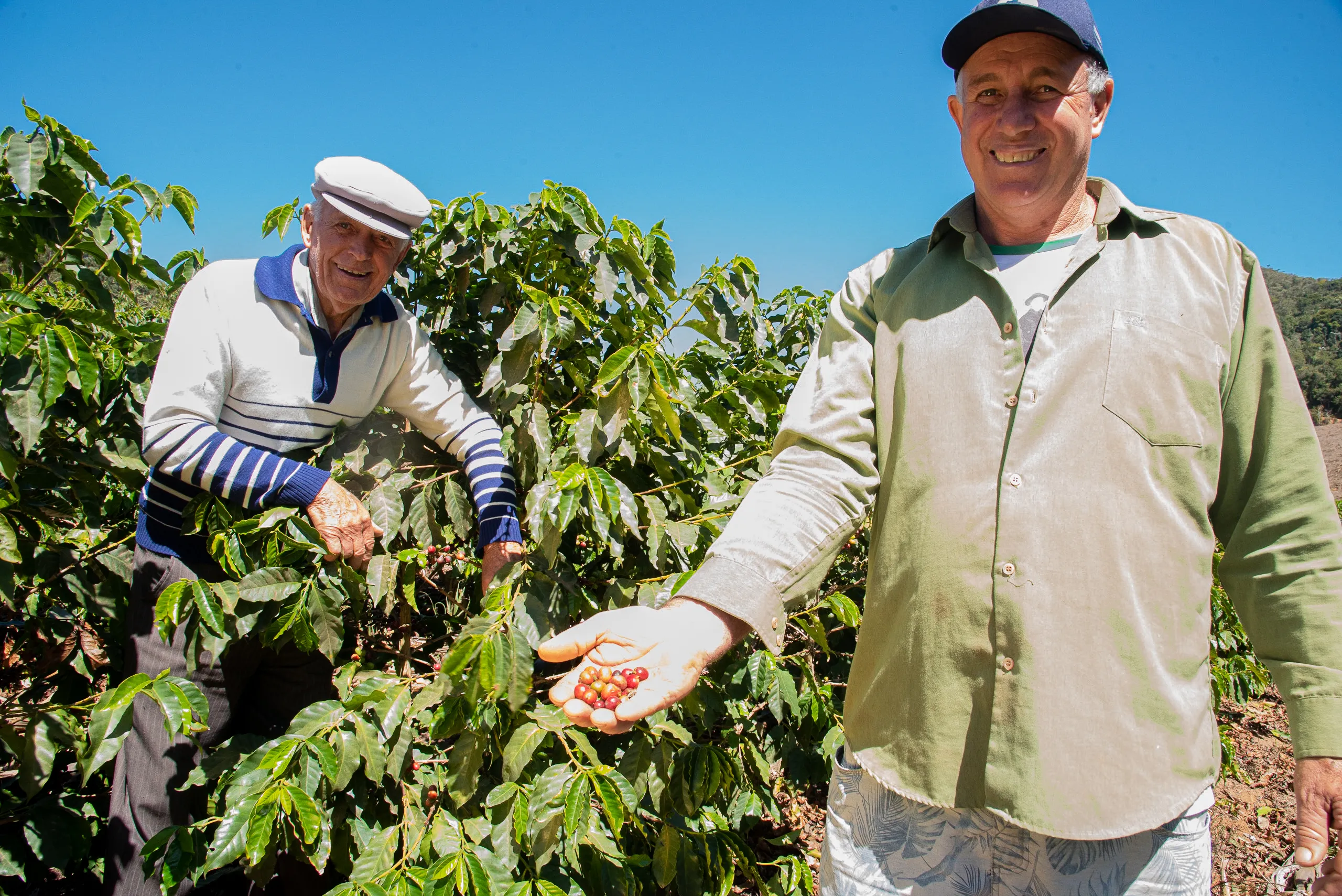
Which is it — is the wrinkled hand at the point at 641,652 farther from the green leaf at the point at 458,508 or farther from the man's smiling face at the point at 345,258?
the man's smiling face at the point at 345,258

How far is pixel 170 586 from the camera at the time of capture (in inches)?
66.1

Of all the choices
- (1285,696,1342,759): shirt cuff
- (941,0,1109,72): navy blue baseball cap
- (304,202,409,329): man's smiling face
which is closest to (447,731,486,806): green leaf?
(304,202,409,329): man's smiling face

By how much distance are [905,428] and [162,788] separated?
183cm

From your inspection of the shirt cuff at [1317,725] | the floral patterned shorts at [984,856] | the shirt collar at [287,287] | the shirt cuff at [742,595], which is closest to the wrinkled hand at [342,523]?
the shirt collar at [287,287]

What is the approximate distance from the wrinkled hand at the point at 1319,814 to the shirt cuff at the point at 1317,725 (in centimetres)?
1

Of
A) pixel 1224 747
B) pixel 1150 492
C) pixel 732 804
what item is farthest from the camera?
pixel 1224 747

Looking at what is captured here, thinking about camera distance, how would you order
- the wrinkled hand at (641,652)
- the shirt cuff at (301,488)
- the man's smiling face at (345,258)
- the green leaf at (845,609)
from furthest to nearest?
the green leaf at (845,609) → the man's smiling face at (345,258) → the shirt cuff at (301,488) → the wrinkled hand at (641,652)

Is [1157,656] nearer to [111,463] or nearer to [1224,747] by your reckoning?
[111,463]

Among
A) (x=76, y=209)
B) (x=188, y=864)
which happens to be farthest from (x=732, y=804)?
(x=76, y=209)

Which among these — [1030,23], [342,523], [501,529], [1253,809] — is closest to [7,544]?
[342,523]

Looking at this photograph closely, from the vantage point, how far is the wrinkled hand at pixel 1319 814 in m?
1.15

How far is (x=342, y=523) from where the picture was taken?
1.83 meters

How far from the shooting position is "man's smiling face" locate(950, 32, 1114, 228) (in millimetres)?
1233

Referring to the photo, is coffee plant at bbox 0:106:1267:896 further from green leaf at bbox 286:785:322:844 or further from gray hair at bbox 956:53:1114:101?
gray hair at bbox 956:53:1114:101
